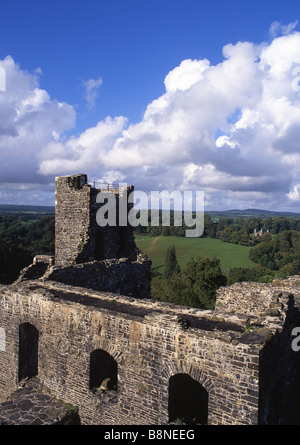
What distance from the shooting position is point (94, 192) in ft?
49.1

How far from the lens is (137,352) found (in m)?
7.97

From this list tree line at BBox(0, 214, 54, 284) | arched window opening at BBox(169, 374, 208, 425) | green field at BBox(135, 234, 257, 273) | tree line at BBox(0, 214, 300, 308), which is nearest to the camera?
arched window opening at BBox(169, 374, 208, 425)

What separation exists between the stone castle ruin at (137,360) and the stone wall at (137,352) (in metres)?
0.02

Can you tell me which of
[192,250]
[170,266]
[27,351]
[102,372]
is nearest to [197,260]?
[170,266]

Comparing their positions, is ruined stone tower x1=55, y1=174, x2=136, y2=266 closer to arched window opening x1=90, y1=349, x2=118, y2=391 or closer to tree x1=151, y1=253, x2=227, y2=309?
arched window opening x1=90, y1=349, x2=118, y2=391

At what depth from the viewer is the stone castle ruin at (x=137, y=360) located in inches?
269

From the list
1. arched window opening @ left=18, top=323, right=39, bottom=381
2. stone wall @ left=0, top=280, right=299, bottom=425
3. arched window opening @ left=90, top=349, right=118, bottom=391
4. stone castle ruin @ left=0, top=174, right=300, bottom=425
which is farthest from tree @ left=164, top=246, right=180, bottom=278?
stone wall @ left=0, top=280, right=299, bottom=425

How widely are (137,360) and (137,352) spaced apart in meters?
0.19

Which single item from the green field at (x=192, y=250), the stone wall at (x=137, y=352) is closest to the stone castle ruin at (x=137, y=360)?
the stone wall at (x=137, y=352)

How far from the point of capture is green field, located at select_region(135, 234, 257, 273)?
6612cm

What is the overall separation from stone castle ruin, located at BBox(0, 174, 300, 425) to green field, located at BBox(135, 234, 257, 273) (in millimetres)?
50116

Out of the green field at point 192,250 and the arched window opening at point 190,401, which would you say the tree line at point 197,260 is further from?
the arched window opening at point 190,401

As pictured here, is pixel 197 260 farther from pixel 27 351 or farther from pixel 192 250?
pixel 27 351
